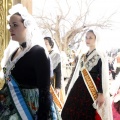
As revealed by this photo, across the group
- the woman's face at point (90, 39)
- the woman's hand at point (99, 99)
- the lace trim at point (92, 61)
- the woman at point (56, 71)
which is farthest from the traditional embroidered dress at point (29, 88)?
the woman at point (56, 71)

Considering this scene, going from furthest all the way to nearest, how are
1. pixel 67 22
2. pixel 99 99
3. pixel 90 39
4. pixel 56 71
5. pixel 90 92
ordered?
pixel 67 22 → pixel 56 71 → pixel 90 39 → pixel 90 92 → pixel 99 99

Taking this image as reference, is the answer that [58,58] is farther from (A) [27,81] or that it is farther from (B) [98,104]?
(A) [27,81]

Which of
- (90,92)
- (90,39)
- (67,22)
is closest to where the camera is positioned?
(90,92)

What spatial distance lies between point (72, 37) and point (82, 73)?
332 inches

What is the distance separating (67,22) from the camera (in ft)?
37.2

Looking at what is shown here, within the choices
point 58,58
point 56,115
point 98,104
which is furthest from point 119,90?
point 56,115

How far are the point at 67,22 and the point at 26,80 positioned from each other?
9862mm

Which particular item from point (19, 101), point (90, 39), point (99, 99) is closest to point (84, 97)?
point (99, 99)

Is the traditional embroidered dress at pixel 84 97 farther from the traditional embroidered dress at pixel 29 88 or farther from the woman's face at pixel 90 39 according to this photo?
the traditional embroidered dress at pixel 29 88

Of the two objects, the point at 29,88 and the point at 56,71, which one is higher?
the point at 29,88

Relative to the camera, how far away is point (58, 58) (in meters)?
4.07

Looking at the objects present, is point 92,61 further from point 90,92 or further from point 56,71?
point 56,71

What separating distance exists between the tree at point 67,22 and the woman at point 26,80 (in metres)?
8.75

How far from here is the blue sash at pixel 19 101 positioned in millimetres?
1627
